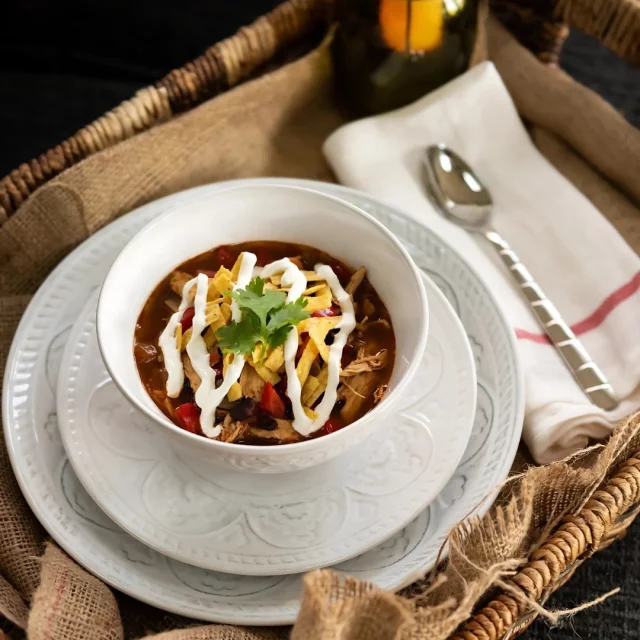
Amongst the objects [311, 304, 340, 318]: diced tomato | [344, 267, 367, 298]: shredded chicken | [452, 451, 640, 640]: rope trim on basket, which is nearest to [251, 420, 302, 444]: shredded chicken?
[311, 304, 340, 318]: diced tomato

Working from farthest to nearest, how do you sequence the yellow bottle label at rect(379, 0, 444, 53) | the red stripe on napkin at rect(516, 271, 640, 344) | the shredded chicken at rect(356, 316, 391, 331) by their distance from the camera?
the yellow bottle label at rect(379, 0, 444, 53) → the red stripe on napkin at rect(516, 271, 640, 344) → the shredded chicken at rect(356, 316, 391, 331)

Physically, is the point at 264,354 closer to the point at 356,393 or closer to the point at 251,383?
the point at 251,383

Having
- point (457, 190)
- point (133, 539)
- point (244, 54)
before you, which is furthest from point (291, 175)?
point (133, 539)

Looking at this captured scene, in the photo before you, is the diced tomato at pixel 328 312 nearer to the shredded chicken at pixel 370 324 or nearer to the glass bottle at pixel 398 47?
the shredded chicken at pixel 370 324

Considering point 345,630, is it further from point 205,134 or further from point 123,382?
point 205,134

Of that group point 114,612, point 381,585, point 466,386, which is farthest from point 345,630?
point 466,386

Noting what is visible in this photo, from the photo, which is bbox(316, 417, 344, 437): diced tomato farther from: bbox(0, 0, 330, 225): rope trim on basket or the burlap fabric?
bbox(0, 0, 330, 225): rope trim on basket

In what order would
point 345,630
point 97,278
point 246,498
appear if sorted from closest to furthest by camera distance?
point 345,630 < point 246,498 < point 97,278
